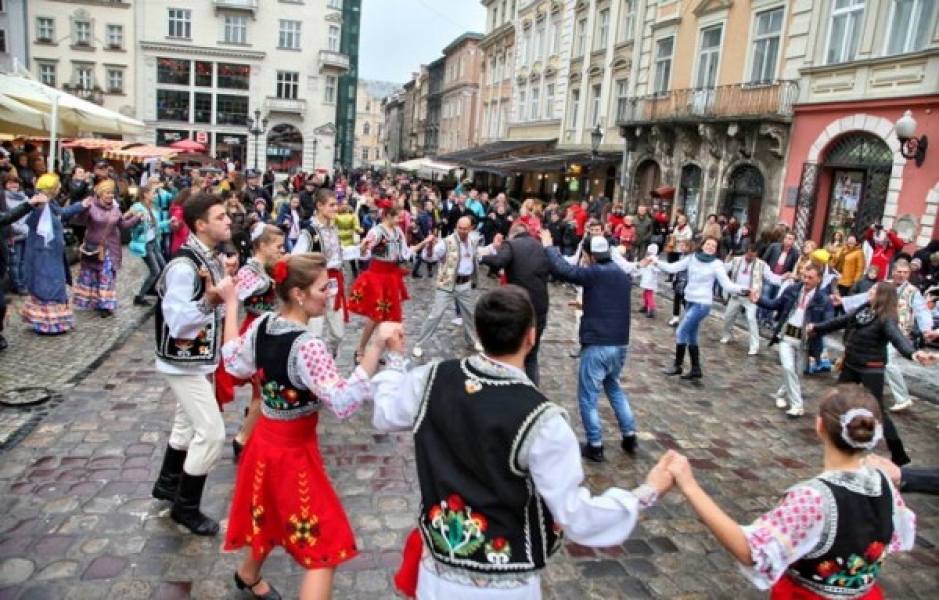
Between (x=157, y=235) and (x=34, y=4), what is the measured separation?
4924 centimetres

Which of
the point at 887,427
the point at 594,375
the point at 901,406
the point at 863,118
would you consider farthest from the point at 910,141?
the point at 594,375

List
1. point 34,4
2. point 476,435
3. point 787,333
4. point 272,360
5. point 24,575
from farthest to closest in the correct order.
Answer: point 34,4
point 787,333
point 24,575
point 272,360
point 476,435

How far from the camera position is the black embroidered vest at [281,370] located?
Result: 3.08m

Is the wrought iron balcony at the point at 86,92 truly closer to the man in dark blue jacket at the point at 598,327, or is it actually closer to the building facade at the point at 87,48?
the building facade at the point at 87,48

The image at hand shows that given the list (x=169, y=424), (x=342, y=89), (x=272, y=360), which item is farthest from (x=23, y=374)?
(x=342, y=89)

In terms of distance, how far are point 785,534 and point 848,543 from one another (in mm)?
276

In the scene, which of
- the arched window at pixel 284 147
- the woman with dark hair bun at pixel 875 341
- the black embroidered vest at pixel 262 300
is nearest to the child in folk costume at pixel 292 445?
the black embroidered vest at pixel 262 300

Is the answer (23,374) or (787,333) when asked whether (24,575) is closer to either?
(23,374)

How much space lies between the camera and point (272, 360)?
123 inches

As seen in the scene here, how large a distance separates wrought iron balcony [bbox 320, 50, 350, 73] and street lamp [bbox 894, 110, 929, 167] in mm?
44489

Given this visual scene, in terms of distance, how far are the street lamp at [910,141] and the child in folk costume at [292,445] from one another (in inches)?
548

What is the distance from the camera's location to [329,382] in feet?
9.71

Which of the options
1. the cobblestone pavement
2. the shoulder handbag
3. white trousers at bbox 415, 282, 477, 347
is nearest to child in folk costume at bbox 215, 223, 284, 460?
the cobblestone pavement

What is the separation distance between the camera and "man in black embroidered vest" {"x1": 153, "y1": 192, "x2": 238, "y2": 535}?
152 inches
